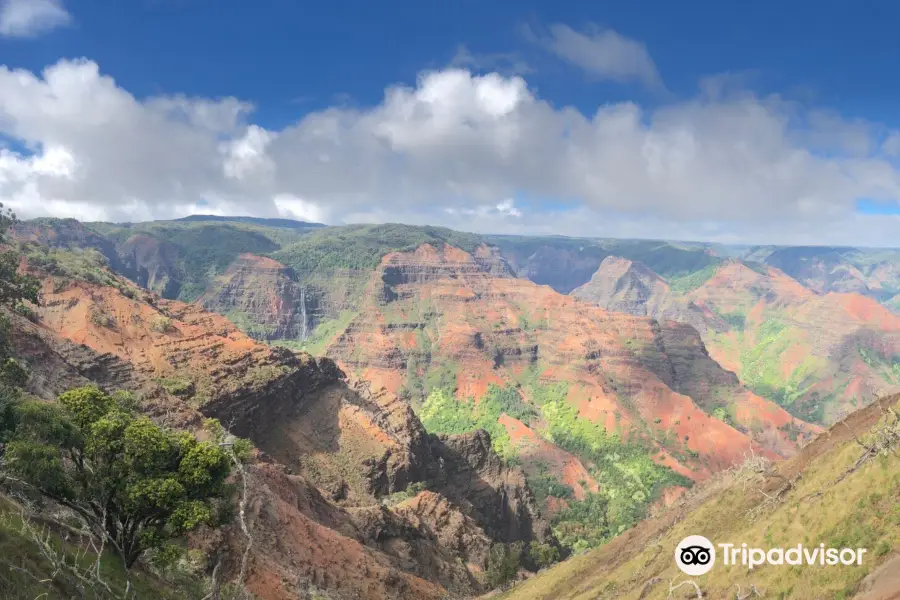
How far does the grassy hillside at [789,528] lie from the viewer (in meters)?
19.2

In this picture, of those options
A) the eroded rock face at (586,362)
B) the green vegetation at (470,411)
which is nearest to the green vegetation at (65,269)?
the green vegetation at (470,411)

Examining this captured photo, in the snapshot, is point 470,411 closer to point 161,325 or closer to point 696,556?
point 161,325

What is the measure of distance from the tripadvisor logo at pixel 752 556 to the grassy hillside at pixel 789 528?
12.7 inches

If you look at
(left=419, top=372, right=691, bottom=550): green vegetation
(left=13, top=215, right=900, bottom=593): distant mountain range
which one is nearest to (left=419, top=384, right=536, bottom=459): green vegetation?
(left=419, top=372, right=691, bottom=550): green vegetation

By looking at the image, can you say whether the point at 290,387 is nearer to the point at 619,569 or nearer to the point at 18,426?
the point at 619,569

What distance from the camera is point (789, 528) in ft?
78.6

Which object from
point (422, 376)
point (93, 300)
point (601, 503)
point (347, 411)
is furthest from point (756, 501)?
point (422, 376)

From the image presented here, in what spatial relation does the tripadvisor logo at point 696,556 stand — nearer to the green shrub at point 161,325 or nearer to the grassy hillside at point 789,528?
the grassy hillside at point 789,528

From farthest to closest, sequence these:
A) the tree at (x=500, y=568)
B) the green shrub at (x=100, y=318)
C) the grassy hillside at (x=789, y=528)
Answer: the green shrub at (x=100, y=318) → the tree at (x=500, y=568) → the grassy hillside at (x=789, y=528)

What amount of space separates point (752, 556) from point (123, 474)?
88.4ft

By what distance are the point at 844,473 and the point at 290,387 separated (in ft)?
192

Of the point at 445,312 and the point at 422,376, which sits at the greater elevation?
the point at 445,312

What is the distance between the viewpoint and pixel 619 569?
37688 millimetres

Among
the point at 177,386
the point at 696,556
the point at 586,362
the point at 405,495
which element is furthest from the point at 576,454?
the point at 696,556
